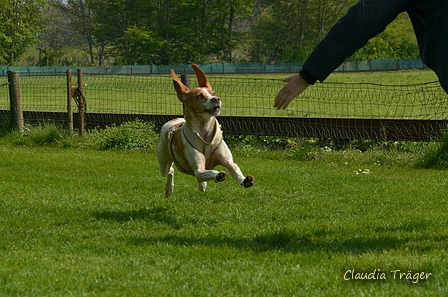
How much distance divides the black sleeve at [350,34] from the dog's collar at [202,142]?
9.19ft

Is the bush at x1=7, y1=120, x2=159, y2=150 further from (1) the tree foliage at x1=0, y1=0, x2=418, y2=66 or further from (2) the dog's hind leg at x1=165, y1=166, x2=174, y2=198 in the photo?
(1) the tree foliage at x1=0, y1=0, x2=418, y2=66

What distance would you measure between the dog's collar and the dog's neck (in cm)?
4

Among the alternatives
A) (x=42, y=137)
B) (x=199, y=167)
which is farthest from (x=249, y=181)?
(x=42, y=137)

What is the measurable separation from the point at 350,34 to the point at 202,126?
298cm

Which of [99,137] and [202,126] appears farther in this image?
[99,137]

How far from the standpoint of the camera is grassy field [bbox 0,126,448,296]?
4570 mm

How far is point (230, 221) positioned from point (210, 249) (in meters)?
1.29

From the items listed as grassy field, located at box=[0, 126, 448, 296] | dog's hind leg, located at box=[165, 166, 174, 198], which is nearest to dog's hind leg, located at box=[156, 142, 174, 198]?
dog's hind leg, located at box=[165, 166, 174, 198]

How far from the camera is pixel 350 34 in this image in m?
4.02

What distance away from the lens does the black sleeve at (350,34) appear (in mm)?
4016

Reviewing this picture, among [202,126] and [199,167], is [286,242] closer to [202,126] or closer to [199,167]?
[199,167]

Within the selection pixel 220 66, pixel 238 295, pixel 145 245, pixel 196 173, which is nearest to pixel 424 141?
pixel 196 173

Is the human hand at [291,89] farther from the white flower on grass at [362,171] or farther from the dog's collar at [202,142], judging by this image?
the white flower on grass at [362,171]

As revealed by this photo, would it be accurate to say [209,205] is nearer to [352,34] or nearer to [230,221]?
[230,221]
